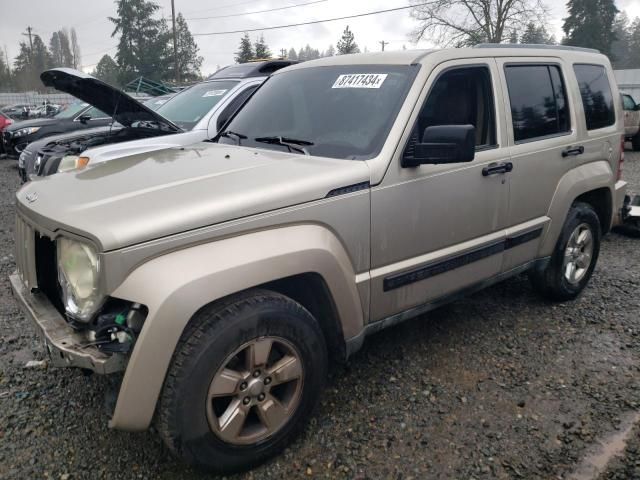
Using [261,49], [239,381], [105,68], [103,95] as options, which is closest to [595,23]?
[261,49]

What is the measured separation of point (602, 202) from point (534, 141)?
1.32 meters

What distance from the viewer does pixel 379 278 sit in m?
2.80

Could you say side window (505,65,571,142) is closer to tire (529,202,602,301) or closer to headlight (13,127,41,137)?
tire (529,202,602,301)

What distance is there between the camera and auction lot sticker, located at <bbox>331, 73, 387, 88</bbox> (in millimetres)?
3078

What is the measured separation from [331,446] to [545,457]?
1061 millimetres

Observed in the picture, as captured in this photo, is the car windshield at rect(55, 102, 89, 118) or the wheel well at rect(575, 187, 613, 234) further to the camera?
the car windshield at rect(55, 102, 89, 118)

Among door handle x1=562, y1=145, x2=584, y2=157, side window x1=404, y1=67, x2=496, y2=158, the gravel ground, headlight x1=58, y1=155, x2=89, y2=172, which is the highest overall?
side window x1=404, y1=67, x2=496, y2=158

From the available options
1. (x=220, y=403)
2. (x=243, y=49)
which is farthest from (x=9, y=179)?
(x=243, y=49)

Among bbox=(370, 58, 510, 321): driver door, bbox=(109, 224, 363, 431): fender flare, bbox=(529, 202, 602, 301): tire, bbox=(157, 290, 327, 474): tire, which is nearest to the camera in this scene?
bbox=(109, 224, 363, 431): fender flare

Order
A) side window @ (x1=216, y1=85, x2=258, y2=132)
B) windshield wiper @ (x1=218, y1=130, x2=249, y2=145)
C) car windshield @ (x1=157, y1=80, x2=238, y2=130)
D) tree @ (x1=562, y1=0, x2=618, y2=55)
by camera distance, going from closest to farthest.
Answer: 1. windshield wiper @ (x1=218, y1=130, x2=249, y2=145)
2. side window @ (x1=216, y1=85, x2=258, y2=132)
3. car windshield @ (x1=157, y1=80, x2=238, y2=130)
4. tree @ (x1=562, y1=0, x2=618, y2=55)

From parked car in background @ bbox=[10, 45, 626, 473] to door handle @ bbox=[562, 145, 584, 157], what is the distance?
0.02m

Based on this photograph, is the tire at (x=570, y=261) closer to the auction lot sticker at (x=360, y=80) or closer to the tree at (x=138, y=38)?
the auction lot sticker at (x=360, y=80)

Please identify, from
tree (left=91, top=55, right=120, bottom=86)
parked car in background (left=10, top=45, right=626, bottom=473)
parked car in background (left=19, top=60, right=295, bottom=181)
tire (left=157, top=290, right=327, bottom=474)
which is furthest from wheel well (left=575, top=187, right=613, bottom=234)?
tree (left=91, top=55, right=120, bottom=86)

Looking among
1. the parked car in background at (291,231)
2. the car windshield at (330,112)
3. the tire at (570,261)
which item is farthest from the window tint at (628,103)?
the car windshield at (330,112)
